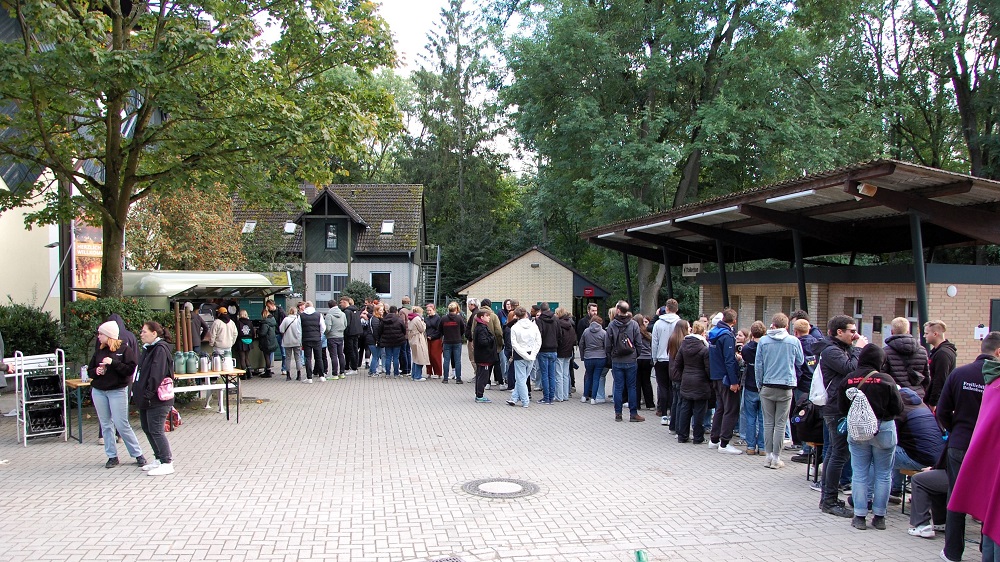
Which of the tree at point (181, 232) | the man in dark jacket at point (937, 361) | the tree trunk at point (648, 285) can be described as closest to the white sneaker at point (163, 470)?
the man in dark jacket at point (937, 361)

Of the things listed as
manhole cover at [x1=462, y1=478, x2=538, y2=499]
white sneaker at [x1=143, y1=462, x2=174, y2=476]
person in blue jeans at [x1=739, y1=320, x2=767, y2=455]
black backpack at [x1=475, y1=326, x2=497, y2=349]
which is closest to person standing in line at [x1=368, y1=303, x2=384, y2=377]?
black backpack at [x1=475, y1=326, x2=497, y2=349]

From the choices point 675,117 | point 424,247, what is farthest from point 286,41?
point 424,247

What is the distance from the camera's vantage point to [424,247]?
4334cm

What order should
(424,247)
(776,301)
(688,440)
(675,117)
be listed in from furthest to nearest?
(424,247)
(675,117)
(776,301)
(688,440)

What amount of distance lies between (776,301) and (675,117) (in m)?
10.0

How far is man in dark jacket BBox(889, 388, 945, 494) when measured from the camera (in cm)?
674

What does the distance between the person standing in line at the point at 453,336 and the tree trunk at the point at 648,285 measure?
42.4 ft

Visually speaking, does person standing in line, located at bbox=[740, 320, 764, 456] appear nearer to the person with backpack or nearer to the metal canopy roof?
the person with backpack

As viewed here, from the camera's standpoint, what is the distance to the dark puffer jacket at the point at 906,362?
279 inches

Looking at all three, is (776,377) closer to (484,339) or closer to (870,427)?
(870,427)

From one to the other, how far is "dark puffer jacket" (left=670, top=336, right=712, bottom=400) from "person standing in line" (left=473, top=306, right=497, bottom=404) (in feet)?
15.1

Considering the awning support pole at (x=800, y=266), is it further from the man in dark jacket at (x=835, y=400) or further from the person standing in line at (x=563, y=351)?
the man in dark jacket at (x=835, y=400)

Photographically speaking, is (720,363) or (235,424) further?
(235,424)

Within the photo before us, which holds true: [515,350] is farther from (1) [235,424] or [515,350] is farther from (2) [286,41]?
(2) [286,41]
